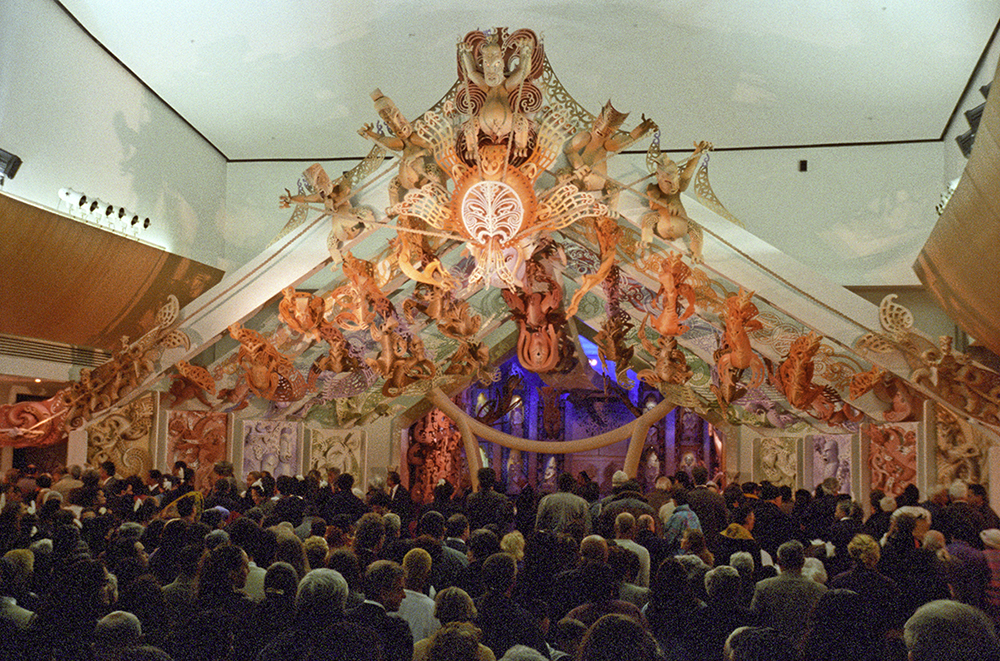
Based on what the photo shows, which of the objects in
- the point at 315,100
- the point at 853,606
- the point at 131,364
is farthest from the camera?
the point at 315,100

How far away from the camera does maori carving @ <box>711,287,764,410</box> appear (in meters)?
9.55

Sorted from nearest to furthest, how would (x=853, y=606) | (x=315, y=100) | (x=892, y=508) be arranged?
(x=853, y=606) → (x=892, y=508) → (x=315, y=100)

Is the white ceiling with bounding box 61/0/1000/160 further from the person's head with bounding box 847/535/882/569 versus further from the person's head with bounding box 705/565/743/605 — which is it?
the person's head with bounding box 705/565/743/605

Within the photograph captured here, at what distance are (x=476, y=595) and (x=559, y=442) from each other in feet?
27.7

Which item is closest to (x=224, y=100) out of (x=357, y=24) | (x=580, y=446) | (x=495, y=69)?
(x=357, y=24)

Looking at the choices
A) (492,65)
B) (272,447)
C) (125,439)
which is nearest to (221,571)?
(492,65)

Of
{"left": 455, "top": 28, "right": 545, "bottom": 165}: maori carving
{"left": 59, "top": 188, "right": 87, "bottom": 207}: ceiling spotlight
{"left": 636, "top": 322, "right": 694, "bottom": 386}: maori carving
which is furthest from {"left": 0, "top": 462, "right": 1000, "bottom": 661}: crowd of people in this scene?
{"left": 59, "top": 188, "right": 87, "bottom": 207}: ceiling spotlight

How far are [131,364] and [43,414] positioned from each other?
1.08 m

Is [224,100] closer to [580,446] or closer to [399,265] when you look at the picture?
[399,265]

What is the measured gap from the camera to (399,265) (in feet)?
33.6

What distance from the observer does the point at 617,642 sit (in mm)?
3465

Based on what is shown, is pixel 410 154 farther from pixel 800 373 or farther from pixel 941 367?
pixel 941 367

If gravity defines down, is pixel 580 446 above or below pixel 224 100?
below

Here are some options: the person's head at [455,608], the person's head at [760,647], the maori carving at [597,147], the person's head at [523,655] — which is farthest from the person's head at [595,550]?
the maori carving at [597,147]
